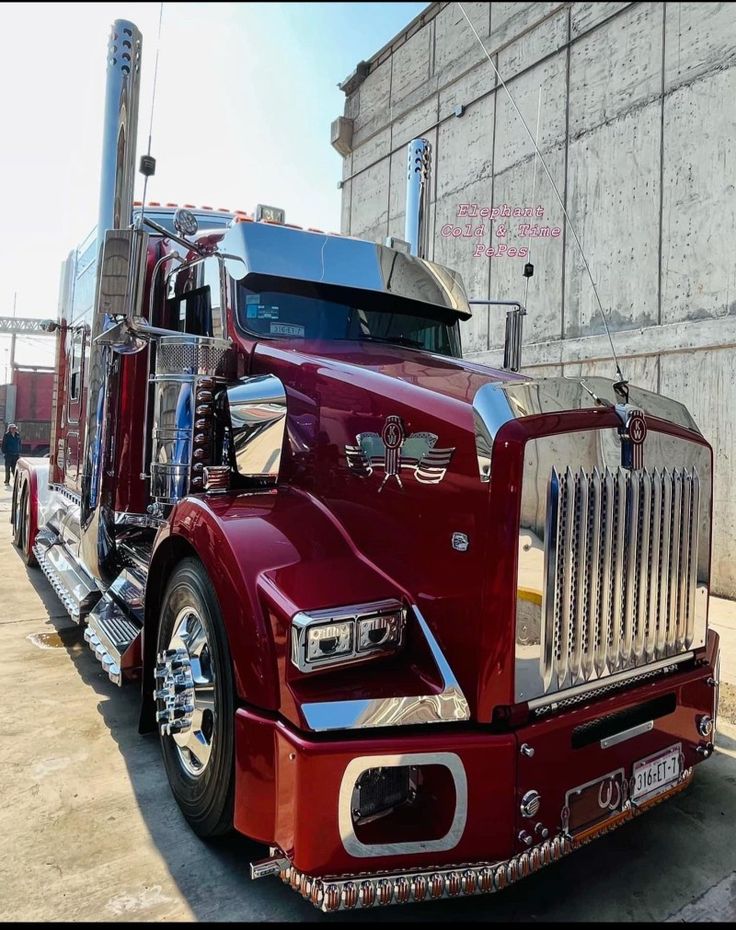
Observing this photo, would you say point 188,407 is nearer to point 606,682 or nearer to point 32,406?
point 606,682

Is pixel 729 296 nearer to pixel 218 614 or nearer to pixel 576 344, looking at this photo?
pixel 576 344

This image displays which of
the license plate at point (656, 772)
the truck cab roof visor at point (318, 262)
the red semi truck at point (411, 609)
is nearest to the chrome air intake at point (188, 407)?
the red semi truck at point (411, 609)

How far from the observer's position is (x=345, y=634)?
6.71 feet

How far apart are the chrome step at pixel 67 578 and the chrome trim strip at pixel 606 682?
294 centimetres

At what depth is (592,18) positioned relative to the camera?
839 cm

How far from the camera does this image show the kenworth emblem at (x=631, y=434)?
2.19 metres

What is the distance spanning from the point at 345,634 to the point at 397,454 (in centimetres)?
62

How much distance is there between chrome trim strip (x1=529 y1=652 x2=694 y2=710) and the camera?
207 centimetres

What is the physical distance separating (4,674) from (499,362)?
7.46 metres

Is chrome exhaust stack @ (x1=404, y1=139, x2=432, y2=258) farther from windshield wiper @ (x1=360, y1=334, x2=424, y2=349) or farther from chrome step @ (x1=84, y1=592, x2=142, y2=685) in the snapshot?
chrome step @ (x1=84, y1=592, x2=142, y2=685)

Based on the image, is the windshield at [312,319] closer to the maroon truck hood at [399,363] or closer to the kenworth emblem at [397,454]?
the maroon truck hood at [399,363]

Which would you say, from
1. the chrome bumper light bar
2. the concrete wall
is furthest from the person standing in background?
the chrome bumper light bar

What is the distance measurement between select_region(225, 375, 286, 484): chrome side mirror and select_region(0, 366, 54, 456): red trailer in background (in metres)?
27.2

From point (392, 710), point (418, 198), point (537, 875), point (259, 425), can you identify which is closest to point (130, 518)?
point (259, 425)
